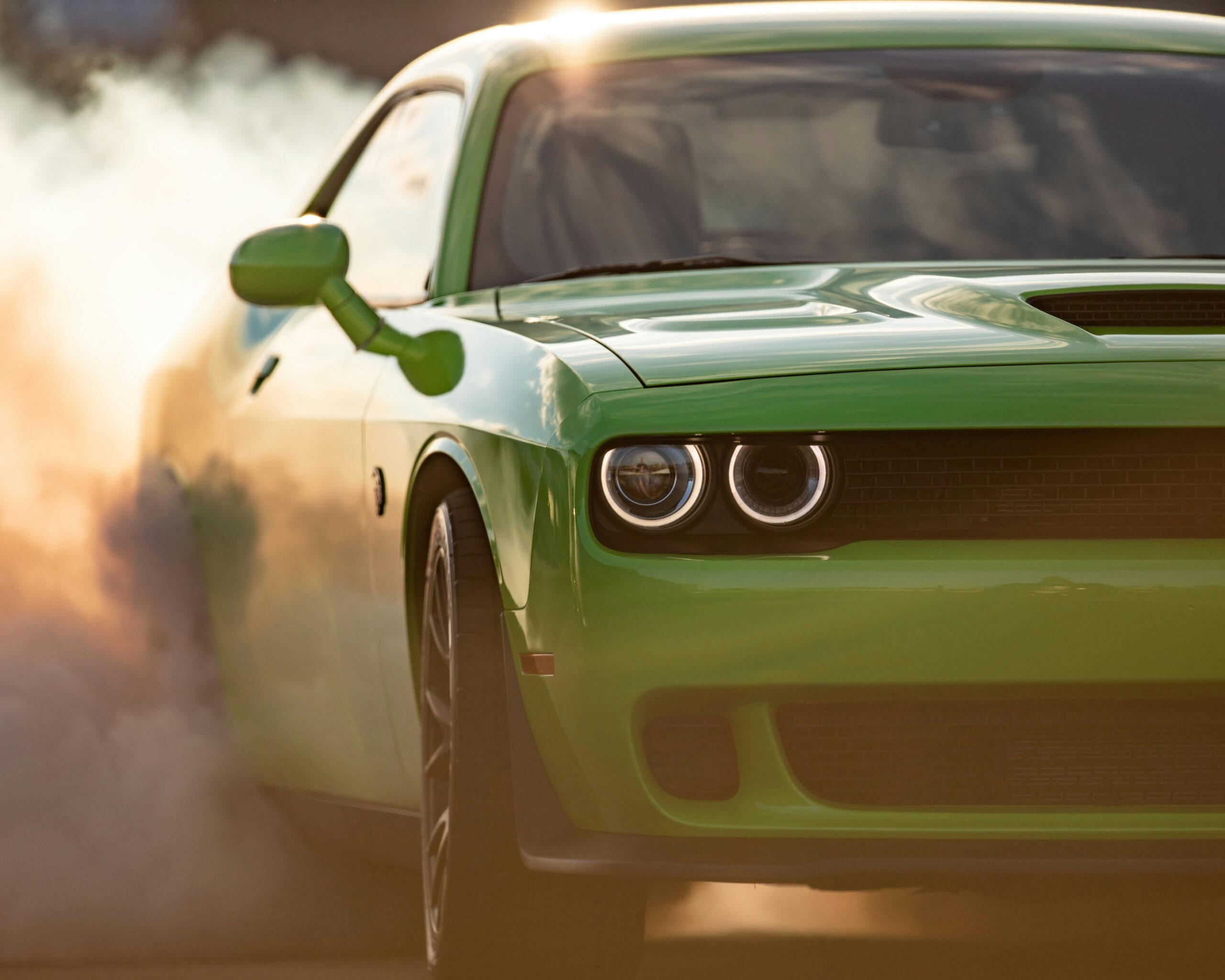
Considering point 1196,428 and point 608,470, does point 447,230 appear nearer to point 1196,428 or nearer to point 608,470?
point 608,470

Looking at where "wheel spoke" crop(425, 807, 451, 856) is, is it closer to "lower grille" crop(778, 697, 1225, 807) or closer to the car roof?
"lower grille" crop(778, 697, 1225, 807)

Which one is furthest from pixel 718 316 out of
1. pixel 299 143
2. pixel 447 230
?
pixel 299 143

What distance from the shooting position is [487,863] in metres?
3.75

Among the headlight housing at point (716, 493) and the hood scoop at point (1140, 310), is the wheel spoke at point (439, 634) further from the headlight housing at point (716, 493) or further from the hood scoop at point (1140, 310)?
the hood scoop at point (1140, 310)

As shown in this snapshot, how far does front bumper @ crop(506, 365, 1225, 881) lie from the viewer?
3357 mm

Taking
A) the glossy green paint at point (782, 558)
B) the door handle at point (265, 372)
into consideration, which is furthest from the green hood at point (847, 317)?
the door handle at point (265, 372)

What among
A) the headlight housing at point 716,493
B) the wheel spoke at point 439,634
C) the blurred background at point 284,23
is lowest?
the blurred background at point 284,23

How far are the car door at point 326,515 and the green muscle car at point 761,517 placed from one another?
2cm

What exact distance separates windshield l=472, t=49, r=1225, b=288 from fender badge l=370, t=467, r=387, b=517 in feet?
1.69

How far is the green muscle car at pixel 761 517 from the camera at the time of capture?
3.39 metres

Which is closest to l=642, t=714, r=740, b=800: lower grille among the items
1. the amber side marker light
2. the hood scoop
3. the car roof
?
the amber side marker light

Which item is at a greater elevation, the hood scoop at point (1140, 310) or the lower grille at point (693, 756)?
the hood scoop at point (1140, 310)

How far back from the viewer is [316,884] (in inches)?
214

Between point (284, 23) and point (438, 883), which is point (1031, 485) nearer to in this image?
point (438, 883)
